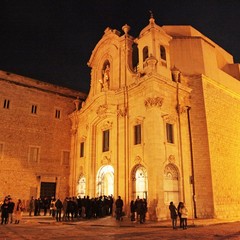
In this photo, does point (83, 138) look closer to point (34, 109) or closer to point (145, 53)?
point (34, 109)

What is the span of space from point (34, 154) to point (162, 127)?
13251 mm

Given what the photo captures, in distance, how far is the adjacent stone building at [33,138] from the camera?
2409 cm

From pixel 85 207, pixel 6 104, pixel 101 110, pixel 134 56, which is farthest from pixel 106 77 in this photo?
pixel 85 207

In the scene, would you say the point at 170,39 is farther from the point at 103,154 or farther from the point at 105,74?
the point at 103,154

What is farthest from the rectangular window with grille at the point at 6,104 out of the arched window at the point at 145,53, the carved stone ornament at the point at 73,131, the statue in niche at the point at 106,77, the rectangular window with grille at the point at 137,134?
the arched window at the point at 145,53

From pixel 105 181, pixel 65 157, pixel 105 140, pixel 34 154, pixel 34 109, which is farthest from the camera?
pixel 65 157

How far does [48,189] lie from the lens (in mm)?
25594

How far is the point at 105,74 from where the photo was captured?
24.5 m

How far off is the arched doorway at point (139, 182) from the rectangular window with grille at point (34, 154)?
10703 mm

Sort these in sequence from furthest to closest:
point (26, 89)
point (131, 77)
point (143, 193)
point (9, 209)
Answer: point (26, 89)
point (131, 77)
point (143, 193)
point (9, 209)

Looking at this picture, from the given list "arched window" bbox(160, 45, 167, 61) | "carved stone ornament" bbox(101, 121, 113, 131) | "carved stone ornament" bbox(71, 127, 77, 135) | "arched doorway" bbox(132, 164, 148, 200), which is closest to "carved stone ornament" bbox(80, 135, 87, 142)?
"carved stone ornament" bbox(71, 127, 77, 135)

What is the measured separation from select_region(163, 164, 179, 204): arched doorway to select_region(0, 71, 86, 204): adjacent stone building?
1203 cm

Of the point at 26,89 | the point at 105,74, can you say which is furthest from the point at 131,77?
the point at 26,89

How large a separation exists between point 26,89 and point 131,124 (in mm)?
12285
